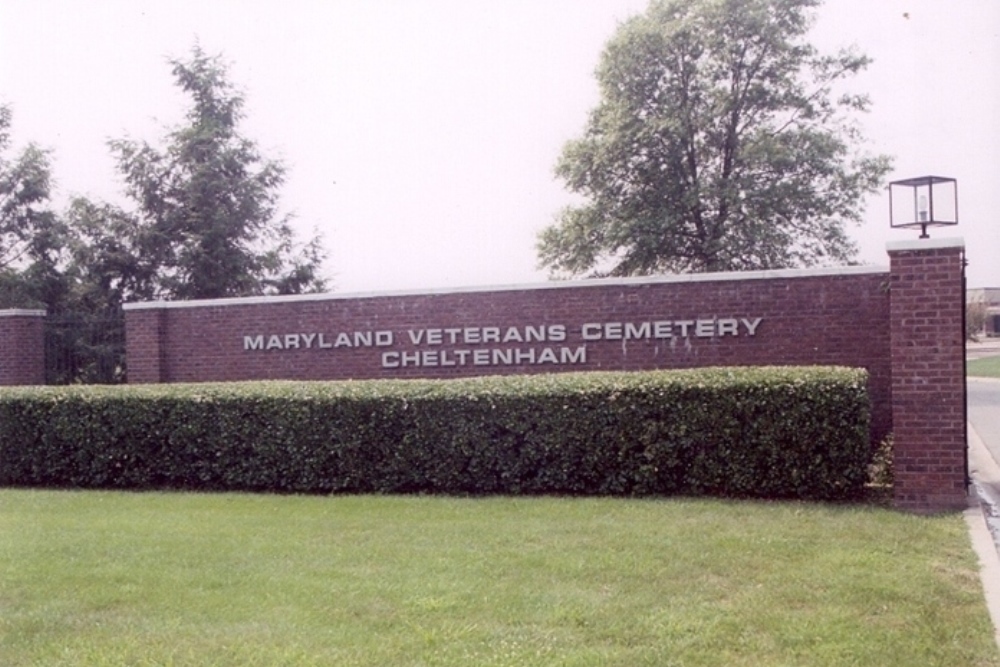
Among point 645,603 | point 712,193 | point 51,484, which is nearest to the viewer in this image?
point 645,603

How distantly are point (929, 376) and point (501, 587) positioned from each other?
4.71 meters

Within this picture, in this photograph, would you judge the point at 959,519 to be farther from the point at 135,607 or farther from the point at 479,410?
the point at 135,607

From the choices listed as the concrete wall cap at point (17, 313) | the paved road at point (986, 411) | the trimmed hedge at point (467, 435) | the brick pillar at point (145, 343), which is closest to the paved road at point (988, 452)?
the paved road at point (986, 411)

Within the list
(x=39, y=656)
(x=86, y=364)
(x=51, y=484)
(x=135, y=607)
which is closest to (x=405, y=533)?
(x=135, y=607)

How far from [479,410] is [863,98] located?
75.1ft

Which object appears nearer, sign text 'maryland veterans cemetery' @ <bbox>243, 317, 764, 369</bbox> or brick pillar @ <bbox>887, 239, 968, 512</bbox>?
brick pillar @ <bbox>887, 239, 968, 512</bbox>

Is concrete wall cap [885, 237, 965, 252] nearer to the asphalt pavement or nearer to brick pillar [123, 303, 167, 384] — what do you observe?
the asphalt pavement

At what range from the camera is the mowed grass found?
203 inches

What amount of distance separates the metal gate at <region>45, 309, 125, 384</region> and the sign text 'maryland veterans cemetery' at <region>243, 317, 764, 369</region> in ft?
11.0

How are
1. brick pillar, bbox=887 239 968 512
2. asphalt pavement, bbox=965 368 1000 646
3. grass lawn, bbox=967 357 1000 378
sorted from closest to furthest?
asphalt pavement, bbox=965 368 1000 646 → brick pillar, bbox=887 239 968 512 → grass lawn, bbox=967 357 1000 378

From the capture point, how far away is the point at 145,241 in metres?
24.7

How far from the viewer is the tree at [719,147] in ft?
90.4

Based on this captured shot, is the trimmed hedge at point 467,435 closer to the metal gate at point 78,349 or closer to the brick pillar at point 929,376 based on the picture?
the brick pillar at point 929,376

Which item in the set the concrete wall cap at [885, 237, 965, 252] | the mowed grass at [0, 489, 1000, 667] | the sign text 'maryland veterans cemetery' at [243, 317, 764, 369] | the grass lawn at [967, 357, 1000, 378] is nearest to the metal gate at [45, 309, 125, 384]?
the sign text 'maryland veterans cemetery' at [243, 317, 764, 369]
